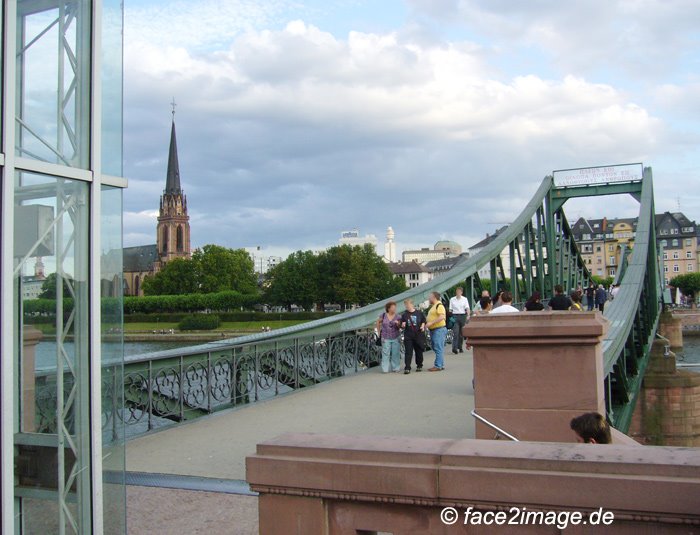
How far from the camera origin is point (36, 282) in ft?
10.3

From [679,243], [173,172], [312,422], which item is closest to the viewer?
[312,422]

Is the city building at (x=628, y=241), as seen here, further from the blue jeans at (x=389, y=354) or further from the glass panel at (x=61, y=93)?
the glass panel at (x=61, y=93)

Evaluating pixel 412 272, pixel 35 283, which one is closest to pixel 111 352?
pixel 35 283

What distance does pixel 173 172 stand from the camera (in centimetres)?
12219

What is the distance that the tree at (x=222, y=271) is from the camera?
95.2m

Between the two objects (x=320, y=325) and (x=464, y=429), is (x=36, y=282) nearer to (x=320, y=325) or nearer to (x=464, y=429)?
(x=464, y=429)

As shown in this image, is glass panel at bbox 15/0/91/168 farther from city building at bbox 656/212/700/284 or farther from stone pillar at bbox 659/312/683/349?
city building at bbox 656/212/700/284

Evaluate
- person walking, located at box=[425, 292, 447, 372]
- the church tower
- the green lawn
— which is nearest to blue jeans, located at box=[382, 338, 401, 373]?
person walking, located at box=[425, 292, 447, 372]

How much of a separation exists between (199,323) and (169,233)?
61179 millimetres

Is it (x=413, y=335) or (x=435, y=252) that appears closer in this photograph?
(x=413, y=335)

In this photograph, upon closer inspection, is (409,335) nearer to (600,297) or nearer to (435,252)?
(600,297)

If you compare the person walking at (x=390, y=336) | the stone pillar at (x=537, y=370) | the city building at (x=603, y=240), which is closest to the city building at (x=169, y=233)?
the city building at (x=603, y=240)

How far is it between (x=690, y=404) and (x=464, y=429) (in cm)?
1738

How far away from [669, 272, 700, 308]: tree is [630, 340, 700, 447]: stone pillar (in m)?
72.5
